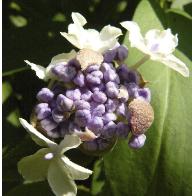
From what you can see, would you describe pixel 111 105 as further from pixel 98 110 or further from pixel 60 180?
pixel 60 180

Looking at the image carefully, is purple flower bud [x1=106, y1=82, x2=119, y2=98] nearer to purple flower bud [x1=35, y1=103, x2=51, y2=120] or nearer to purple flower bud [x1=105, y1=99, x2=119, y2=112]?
purple flower bud [x1=105, y1=99, x2=119, y2=112]

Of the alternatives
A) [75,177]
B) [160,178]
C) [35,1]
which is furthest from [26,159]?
[35,1]

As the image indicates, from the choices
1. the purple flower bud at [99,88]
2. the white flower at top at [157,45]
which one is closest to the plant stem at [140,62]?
the white flower at top at [157,45]

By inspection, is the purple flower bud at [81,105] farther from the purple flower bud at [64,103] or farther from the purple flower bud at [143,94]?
the purple flower bud at [143,94]

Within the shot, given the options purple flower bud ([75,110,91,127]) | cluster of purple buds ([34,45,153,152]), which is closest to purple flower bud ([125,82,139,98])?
cluster of purple buds ([34,45,153,152])

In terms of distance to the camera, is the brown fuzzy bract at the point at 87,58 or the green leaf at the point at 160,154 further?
the green leaf at the point at 160,154

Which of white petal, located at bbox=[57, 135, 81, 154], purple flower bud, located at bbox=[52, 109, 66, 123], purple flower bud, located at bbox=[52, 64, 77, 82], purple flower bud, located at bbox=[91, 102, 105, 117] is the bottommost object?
white petal, located at bbox=[57, 135, 81, 154]

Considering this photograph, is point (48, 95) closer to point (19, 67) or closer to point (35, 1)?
point (19, 67)

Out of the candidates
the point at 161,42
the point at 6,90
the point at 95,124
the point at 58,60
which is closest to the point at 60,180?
the point at 95,124
